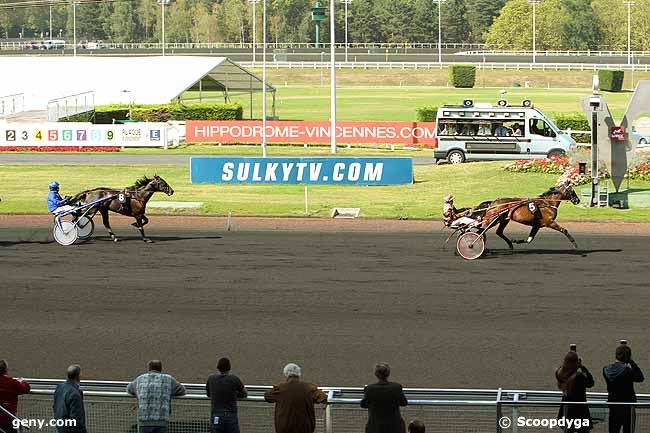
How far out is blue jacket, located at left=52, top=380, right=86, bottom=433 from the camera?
929 cm

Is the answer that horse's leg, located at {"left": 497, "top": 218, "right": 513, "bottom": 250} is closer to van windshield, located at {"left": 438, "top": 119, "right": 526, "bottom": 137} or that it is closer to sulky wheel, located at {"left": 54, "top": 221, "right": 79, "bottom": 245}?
sulky wheel, located at {"left": 54, "top": 221, "right": 79, "bottom": 245}

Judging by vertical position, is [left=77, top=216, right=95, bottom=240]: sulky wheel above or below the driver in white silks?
below

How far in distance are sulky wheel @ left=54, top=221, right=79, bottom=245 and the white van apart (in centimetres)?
1921

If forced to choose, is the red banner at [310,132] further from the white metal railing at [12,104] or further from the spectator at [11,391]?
the spectator at [11,391]

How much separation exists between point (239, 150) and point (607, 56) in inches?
3067

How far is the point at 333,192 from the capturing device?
33094 millimetres

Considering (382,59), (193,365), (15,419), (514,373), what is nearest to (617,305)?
(514,373)

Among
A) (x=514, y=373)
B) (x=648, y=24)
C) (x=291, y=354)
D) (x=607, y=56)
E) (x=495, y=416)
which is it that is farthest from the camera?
(x=648, y=24)

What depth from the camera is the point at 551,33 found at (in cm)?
13062

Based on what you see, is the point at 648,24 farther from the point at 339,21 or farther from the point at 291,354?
the point at 291,354

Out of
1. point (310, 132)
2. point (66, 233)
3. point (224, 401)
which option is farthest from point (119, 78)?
point (224, 401)

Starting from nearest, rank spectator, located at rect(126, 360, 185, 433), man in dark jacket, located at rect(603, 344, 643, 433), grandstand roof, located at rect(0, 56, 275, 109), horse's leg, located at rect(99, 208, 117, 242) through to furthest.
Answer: spectator, located at rect(126, 360, 185, 433) < man in dark jacket, located at rect(603, 344, 643, 433) < horse's leg, located at rect(99, 208, 117, 242) < grandstand roof, located at rect(0, 56, 275, 109)

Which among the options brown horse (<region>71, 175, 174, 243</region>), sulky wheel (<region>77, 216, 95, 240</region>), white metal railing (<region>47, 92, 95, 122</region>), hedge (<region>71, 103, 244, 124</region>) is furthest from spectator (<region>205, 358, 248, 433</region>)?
hedge (<region>71, 103, 244, 124</region>)

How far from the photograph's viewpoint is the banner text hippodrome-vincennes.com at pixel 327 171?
112 feet
